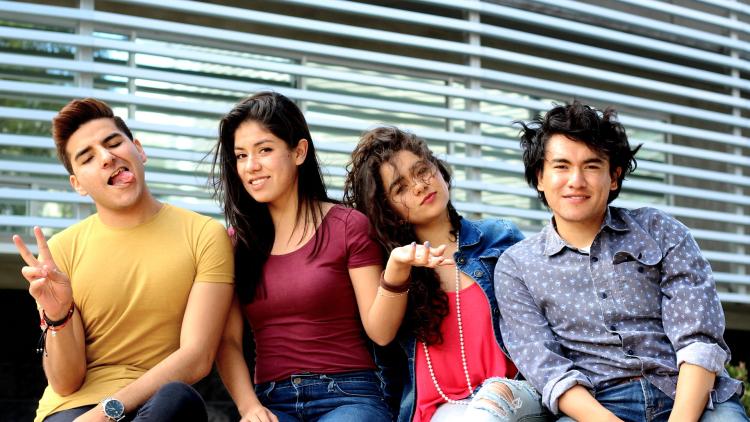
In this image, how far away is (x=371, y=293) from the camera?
3.04m

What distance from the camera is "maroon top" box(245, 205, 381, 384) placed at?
121 inches

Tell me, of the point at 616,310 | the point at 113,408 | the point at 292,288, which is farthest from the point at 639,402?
the point at 113,408

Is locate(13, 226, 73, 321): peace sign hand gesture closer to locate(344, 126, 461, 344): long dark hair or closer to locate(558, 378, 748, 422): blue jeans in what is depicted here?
locate(344, 126, 461, 344): long dark hair

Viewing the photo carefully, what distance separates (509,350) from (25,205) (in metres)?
2.72

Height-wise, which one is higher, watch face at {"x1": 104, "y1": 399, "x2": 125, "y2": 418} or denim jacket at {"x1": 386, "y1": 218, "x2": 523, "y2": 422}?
denim jacket at {"x1": 386, "y1": 218, "x2": 523, "y2": 422}

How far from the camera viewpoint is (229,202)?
327 centimetres

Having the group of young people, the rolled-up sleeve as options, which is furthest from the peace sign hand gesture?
the rolled-up sleeve

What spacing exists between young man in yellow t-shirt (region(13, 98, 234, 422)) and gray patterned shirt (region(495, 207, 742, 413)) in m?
1.00

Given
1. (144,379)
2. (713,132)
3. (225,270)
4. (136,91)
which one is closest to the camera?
(144,379)

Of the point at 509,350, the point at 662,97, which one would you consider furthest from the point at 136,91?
the point at 662,97

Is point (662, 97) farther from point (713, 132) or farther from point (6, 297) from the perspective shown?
point (6, 297)

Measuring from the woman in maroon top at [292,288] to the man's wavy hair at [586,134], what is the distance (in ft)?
2.09

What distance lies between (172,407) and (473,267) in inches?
44.2

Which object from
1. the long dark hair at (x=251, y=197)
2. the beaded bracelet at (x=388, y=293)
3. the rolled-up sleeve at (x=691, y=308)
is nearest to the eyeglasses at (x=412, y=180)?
the long dark hair at (x=251, y=197)
